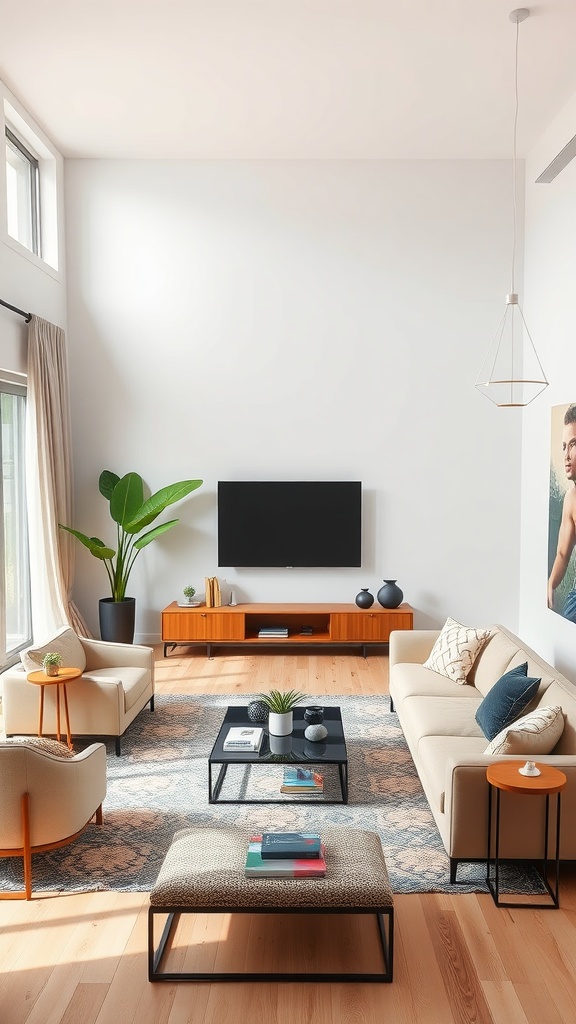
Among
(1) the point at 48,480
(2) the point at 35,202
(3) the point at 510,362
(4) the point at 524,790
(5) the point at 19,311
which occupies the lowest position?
(4) the point at 524,790

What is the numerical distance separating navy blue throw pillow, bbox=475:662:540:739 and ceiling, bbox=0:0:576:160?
3.76 metres

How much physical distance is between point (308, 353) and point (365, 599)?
2.20 meters

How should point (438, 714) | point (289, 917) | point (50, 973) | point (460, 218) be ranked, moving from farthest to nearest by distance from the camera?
point (460, 218) → point (438, 714) → point (289, 917) → point (50, 973)

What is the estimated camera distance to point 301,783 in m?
3.88

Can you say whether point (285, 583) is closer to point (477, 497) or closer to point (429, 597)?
point (429, 597)

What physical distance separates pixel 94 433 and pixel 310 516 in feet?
6.73

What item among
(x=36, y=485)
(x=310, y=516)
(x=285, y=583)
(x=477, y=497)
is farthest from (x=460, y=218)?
(x=36, y=485)

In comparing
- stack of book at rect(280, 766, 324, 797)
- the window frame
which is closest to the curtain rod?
the window frame

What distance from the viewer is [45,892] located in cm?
318

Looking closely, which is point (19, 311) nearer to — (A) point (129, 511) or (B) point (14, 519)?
(B) point (14, 519)

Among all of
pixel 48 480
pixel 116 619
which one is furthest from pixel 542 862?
pixel 48 480

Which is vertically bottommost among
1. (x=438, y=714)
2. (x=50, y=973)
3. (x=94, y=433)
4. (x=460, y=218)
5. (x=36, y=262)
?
(x=50, y=973)

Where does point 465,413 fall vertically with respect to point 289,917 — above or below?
above

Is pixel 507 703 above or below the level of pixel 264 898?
above
